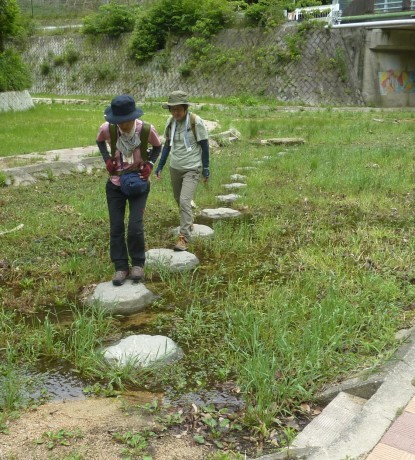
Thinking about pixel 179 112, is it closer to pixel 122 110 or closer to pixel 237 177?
pixel 122 110

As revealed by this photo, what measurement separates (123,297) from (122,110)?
1.58m

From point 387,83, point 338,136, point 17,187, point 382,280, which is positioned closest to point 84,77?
point 387,83

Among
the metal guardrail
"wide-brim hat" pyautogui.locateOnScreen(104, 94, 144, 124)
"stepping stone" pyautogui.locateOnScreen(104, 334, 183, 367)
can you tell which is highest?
the metal guardrail

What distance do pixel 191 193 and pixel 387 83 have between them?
23.1 m

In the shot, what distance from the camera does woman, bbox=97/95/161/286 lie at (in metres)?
4.96

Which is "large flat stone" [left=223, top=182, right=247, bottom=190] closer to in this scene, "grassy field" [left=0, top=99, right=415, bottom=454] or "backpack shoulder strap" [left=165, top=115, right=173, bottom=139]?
"grassy field" [left=0, top=99, right=415, bottom=454]

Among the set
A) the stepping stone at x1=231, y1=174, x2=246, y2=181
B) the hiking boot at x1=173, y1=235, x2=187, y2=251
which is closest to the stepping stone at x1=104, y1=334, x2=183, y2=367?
the hiking boot at x1=173, y1=235, x2=187, y2=251

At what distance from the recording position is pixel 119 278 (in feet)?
16.5

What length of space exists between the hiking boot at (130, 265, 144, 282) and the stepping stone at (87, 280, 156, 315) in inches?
2.2

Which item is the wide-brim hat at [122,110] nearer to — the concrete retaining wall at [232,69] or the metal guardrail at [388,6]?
the metal guardrail at [388,6]

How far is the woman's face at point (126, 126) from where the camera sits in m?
4.77

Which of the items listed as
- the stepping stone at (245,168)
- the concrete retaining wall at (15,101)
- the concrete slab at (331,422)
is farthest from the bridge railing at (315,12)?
the concrete slab at (331,422)

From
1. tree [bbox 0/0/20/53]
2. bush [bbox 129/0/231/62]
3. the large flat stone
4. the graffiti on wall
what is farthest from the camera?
bush [bbox 129/0/231/62]

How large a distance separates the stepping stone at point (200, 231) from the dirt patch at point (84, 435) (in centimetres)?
330
